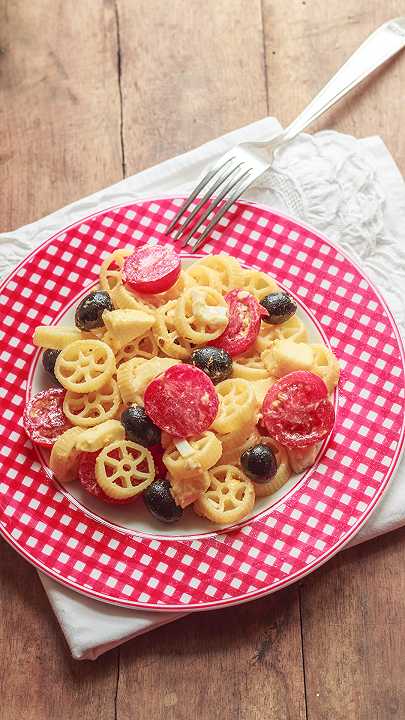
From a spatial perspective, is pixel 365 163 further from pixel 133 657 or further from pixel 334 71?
pixel 133 657

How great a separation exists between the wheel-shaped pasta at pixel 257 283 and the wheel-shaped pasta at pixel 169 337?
254mm

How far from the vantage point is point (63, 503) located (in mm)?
2598

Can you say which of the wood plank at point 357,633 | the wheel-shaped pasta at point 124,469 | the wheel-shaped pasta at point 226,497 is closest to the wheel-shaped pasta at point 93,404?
the wheel-shaped pasta at point 124,469

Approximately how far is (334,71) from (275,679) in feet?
7.16

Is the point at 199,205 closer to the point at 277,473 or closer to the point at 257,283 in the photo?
the point at 257,283

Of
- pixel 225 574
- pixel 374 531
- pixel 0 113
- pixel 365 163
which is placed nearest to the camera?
pixel 225 574

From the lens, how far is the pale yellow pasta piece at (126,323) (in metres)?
2.55

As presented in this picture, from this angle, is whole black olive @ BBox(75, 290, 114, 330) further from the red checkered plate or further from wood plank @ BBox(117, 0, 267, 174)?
wood plank @ BBox(117, 0, 267, 174)

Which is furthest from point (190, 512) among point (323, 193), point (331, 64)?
point (331, 64)

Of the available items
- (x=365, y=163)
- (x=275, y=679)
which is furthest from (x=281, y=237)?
(x=275, y=679)

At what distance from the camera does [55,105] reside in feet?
11.0

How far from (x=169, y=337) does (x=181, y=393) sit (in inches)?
8.9

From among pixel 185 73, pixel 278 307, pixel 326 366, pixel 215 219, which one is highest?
pixel 185 73

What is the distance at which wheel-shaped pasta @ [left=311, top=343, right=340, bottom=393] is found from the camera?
2621 millimetres
